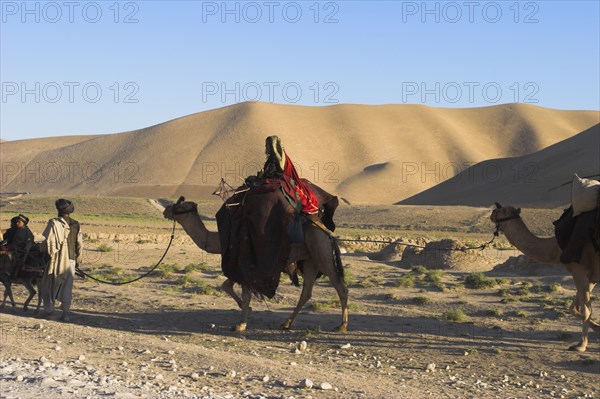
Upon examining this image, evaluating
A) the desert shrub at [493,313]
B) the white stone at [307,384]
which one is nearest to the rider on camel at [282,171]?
the white stone at [307,384]

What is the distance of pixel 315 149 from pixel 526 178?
57.3m

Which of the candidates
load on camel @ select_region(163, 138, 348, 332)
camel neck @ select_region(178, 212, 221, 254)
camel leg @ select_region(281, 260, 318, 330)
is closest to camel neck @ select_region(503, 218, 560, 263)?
load on camel @ select_region(163, 138, 348, 332)

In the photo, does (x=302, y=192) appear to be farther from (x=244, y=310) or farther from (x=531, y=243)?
(x=531, y=243)

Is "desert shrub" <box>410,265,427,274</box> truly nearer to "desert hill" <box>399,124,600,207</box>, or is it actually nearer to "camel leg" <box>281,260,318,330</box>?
"camel leg" <box>281,260,318,330</box>

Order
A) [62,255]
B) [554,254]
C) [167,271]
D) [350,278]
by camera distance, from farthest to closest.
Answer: [167,271]
[350,278]
[62,255]
[554,254]

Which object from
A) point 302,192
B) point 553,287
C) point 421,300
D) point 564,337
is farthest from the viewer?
point 553,287

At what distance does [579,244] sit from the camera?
11477 millimetres

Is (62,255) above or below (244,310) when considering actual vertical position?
above

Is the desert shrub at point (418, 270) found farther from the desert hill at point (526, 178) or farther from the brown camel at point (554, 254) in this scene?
the desert hill at point (526, 178)

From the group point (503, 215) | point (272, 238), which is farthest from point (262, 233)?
point (503, 215)

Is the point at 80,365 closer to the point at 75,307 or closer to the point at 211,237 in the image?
the point at 211,237

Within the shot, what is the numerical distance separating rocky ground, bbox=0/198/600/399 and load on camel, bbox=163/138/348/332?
2.68 ft

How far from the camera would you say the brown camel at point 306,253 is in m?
12.8

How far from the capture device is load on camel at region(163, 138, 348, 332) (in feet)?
41.4
